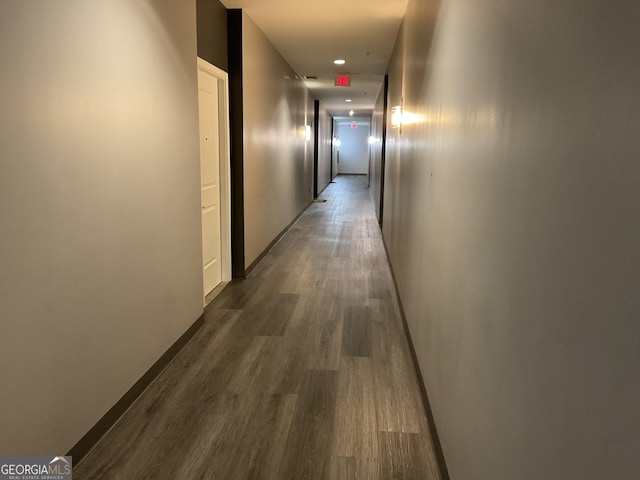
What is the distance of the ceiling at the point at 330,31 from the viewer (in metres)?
4.77

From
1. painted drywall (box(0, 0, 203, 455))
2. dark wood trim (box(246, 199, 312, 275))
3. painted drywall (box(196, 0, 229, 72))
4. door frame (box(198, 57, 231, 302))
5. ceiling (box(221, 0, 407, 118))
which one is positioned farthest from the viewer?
dark wood trim (box(246, 199, 312, 275))

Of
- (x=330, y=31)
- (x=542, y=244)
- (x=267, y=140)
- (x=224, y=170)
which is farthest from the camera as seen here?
(x=267, y=140)

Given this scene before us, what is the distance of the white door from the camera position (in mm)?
4656

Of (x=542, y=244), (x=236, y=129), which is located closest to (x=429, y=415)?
(x=542, y=244)

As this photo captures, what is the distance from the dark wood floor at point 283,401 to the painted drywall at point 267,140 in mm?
1359

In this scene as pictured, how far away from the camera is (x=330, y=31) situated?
18.9 feet

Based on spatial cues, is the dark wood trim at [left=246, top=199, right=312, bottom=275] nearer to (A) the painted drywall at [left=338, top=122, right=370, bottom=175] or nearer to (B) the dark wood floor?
(B) the dark wood floor

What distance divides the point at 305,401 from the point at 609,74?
2478 millimetres

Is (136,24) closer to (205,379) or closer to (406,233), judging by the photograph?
(205,379)

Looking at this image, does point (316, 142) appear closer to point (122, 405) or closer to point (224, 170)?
point (224, 170)

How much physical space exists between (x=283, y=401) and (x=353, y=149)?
2370cm

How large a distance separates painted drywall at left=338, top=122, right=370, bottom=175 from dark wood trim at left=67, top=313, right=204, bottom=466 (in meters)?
22.7

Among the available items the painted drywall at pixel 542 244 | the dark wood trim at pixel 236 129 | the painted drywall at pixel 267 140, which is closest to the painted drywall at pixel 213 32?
the dark wood trim at pixel 236 129

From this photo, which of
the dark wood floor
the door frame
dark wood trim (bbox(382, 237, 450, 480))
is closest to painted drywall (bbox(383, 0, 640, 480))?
dark wood trim (bbox(382, 237, 450, 480))
